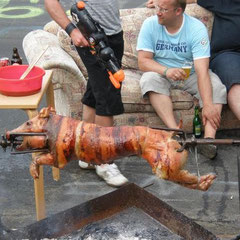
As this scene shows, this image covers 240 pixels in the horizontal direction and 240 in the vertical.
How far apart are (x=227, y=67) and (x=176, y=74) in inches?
27.2

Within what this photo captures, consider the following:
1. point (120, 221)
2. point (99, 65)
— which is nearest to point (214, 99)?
point (99, 65)

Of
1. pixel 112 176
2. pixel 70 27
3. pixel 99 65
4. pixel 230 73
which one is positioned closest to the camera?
pixel 70 27

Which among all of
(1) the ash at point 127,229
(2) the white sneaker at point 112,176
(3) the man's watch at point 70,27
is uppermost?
(3) the man's watch at point 70,27

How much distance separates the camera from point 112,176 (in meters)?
4.91

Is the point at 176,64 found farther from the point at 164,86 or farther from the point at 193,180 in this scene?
the point at 193,180

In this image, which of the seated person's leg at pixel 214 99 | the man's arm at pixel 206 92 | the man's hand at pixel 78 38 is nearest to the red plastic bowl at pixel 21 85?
the man's hand at pixel 78 38

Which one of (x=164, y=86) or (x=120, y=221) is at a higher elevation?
(x=164, y=86)

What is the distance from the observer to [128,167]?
527cm

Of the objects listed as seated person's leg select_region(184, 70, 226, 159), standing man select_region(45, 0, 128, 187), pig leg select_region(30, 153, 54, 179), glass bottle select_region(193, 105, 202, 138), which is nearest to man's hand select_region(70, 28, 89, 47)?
standing man select_region(45, 0, 128, 187)

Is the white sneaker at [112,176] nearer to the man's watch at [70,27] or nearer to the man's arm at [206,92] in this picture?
A: the man's arm at [206,92]

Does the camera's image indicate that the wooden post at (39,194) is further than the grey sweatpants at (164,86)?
No

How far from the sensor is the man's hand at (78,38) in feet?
12.9

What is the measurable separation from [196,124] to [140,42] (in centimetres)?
100

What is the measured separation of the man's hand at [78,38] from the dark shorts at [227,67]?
196cm
